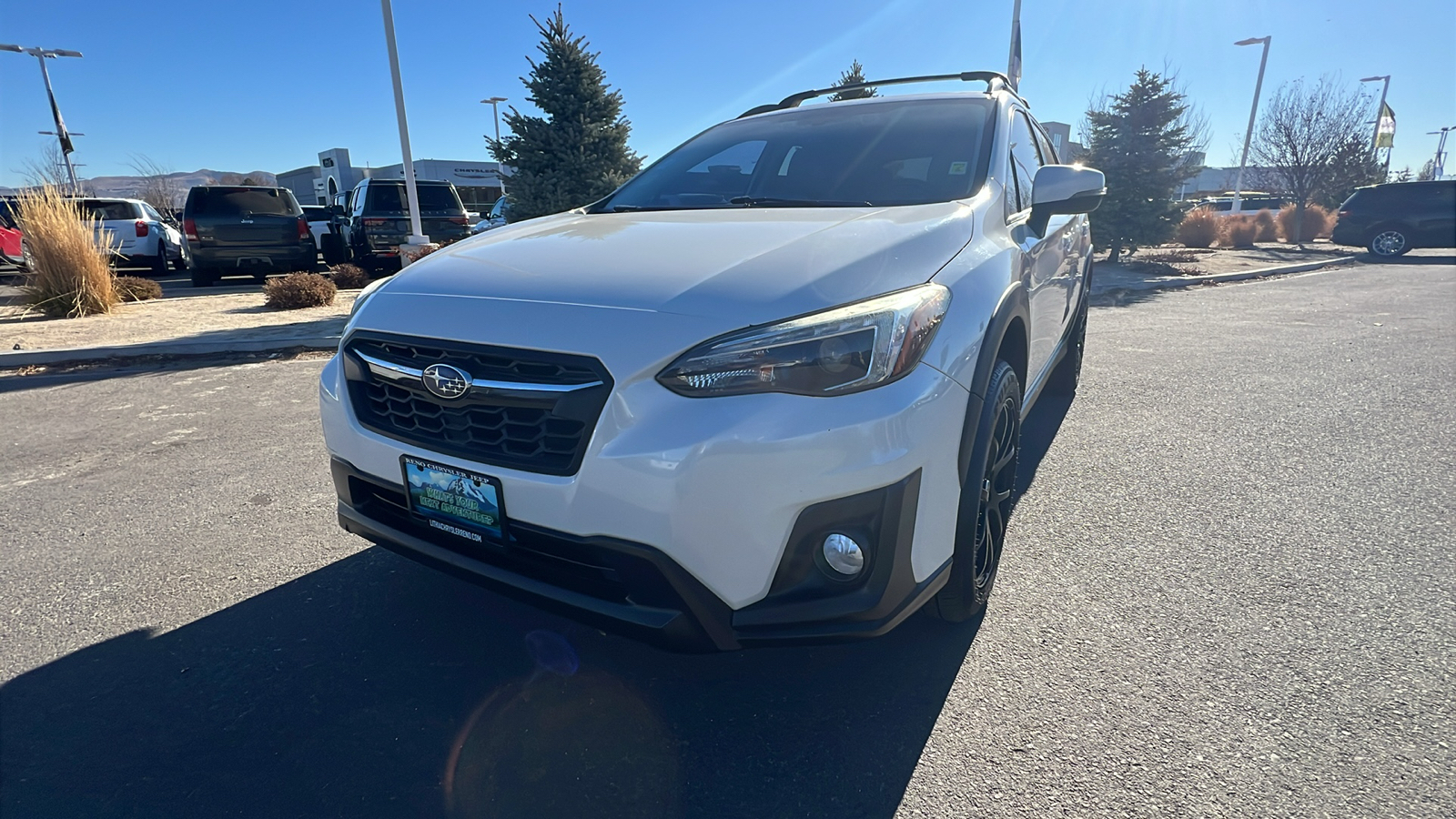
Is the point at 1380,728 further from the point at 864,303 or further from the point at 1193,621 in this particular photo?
the point at 864,303

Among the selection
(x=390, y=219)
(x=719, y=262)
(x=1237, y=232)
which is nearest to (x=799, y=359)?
(x=719, y=262)

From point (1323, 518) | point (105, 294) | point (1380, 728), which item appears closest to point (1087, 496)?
point (1323, 518)

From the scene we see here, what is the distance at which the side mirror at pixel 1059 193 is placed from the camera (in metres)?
2.92

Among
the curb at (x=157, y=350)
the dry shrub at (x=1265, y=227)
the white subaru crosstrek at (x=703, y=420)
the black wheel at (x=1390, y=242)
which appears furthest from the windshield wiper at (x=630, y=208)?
the dry shrub at (x=1265, y=227)

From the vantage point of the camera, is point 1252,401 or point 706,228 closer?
point 706,228

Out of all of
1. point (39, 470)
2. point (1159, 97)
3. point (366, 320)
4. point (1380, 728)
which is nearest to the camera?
point (1380, 728)

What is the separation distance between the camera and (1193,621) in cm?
247

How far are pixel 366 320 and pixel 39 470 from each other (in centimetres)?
316

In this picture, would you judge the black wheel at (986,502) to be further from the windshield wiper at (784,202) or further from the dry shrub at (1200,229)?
the dry shrub at (1200,229)

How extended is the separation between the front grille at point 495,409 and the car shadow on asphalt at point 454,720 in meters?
0.73

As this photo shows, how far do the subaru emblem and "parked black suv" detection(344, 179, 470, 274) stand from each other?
472 inches

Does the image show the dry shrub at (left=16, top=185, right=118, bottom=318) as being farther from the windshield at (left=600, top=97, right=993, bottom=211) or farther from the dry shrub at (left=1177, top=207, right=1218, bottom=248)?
the dry shrub at (left=1177, top=207, right=1218, bottom=248)

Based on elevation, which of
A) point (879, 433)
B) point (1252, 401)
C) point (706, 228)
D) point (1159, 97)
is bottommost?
point (1252, 401)

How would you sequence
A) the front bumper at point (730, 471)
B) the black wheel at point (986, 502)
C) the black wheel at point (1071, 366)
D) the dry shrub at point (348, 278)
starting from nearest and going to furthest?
the front bumper at point (730, 471) → the black wheel at point (986, 502) → the black wheel at point (1071, 366) → the dry shrub at point (348, 278)
